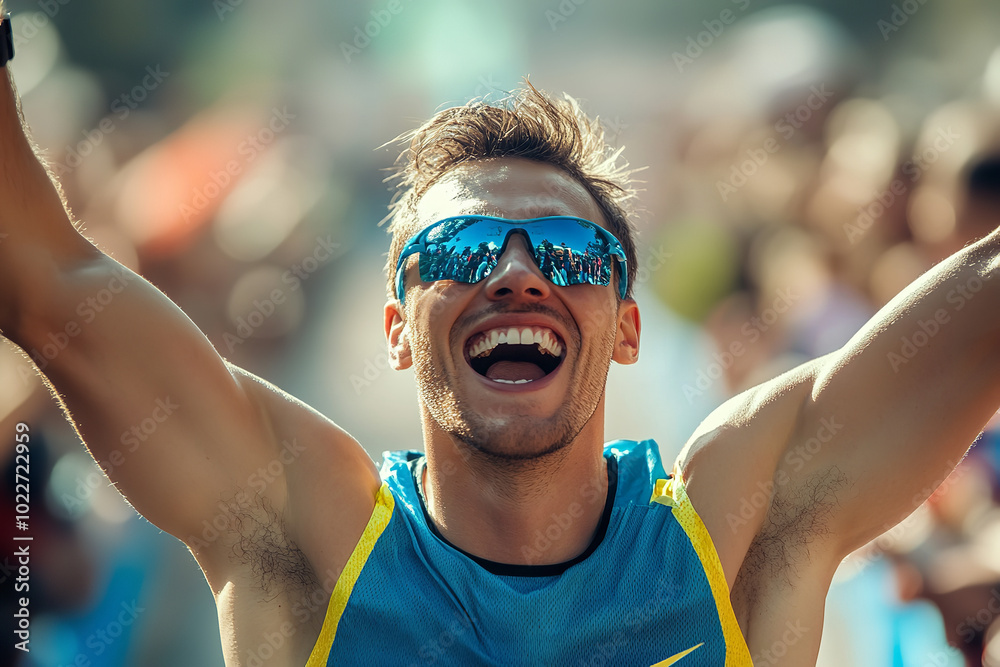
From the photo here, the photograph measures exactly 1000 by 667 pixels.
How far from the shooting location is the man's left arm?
2.34 metres

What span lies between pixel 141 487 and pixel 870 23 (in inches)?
306

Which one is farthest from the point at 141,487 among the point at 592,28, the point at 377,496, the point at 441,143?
the point at 592,28

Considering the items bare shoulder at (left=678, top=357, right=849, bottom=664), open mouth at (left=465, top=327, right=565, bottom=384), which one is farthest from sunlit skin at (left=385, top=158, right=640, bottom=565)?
bare shoulder at (left=678, top=357, right=849, bottom=664)

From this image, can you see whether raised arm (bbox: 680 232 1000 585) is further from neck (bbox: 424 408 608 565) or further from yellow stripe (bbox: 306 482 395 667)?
yellow stripe (bbox: 306 482 395 667)

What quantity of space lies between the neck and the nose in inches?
19.2

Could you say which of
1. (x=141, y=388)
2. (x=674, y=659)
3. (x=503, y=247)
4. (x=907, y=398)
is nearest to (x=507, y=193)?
(x=503, y=247)

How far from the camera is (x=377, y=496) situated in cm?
252

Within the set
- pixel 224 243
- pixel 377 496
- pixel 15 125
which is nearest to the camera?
pixel 15 125

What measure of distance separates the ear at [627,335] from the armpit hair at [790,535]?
2.67 ft

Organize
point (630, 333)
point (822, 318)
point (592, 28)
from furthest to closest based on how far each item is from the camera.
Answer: point (592, 28) < point (822, 318) < point (630, 333)

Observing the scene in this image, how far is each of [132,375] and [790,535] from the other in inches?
78.0

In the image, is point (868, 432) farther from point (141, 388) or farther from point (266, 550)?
point (141, 388)

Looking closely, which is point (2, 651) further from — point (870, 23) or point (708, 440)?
point (870, 23)

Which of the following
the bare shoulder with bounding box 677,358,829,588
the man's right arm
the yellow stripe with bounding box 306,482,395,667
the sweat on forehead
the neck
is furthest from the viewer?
the sweat on forehead
